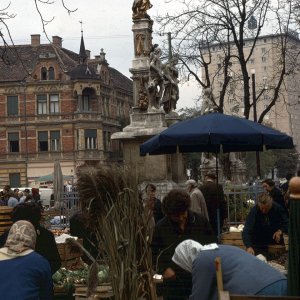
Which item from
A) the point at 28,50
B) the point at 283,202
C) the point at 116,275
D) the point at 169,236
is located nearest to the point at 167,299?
the point at 169,236

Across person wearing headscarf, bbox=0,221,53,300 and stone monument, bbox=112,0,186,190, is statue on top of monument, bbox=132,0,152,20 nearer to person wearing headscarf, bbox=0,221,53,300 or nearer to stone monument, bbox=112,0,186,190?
stone monument, bbox=112,0,186,190

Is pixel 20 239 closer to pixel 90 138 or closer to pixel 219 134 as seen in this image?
pixel 219 134

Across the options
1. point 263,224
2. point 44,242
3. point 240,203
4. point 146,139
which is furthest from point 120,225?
point 146,139

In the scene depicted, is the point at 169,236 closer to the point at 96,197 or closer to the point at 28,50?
the point at 96,197

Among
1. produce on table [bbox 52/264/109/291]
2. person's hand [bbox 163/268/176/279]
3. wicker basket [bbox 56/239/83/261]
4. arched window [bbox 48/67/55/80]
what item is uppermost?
arched window [bbox 48/67/55/80]

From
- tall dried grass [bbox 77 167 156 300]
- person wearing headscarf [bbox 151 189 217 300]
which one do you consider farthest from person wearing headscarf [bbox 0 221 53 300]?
person wearing headscarf [bbox 151 189 217 300]

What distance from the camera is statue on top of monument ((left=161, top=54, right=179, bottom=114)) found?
21375 mm

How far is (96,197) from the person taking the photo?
6348 mm

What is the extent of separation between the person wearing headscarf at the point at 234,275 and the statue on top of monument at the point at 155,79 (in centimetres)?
1549

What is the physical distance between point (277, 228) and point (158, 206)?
10.1ft

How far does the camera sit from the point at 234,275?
180 inches

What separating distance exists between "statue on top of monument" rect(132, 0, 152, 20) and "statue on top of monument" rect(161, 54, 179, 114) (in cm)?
162

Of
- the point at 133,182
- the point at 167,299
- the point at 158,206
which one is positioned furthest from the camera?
the point at 158,206

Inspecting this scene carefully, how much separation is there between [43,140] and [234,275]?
58718 mm
